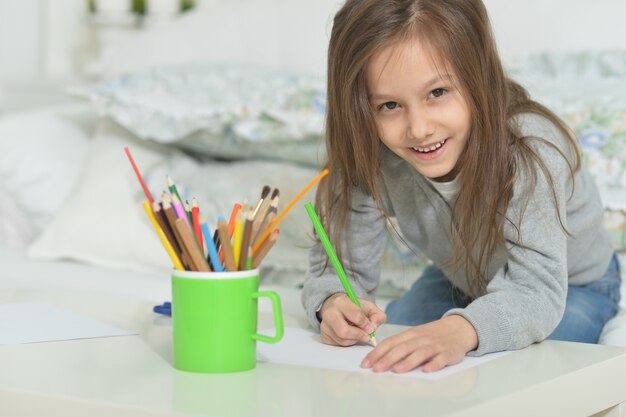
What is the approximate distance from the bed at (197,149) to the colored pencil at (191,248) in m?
0.46

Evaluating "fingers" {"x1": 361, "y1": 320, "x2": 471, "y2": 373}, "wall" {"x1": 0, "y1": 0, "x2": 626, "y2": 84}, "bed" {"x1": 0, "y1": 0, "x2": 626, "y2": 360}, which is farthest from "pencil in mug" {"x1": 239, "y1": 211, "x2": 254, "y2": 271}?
"wall" {"x1": 0, "y1": 0, "x2": 626, "y2": 84}

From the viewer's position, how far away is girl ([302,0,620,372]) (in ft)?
2.96

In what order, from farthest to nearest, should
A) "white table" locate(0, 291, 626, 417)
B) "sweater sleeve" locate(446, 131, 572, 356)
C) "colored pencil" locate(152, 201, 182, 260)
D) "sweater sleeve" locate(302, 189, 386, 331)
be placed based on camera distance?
"sweater sleeve" locate(302, 189, 386, 331), "sweater sleeve" locate(446, 131, 572, 356), "colored pencil" locate(152, 201, 182, 260), "white table" locate(0, 291, 626, 417)

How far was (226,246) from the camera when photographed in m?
0.76

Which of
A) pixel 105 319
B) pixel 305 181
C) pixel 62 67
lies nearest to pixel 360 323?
pixel 105 319

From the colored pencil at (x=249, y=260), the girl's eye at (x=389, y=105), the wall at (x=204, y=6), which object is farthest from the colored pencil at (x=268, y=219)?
the wall at (x=204, y=6)

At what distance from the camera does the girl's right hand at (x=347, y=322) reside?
0.88 meters

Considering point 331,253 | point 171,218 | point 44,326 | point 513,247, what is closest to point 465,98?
point 513,247

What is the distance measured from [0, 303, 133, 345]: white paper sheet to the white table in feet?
0.08

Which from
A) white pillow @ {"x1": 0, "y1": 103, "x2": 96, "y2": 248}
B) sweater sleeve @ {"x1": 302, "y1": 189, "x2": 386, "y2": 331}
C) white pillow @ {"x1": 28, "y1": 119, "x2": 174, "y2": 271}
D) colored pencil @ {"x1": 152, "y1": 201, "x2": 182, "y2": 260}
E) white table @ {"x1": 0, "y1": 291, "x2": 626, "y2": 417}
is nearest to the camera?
white table @ {"x1": 0, "y1": 291, "x2": 626, "y2": 417}

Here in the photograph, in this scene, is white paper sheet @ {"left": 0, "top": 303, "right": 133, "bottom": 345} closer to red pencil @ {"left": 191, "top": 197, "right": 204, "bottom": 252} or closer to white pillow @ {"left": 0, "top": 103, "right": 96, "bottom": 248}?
red pencil @ {"left": 191, "top": 197, "right": 204, "bottom": 252}

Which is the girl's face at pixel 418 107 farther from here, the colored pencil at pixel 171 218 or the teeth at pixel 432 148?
the colored pencil at pixel 171 218

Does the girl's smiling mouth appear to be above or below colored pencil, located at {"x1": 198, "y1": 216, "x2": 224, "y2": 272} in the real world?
above

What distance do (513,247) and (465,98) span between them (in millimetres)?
158
